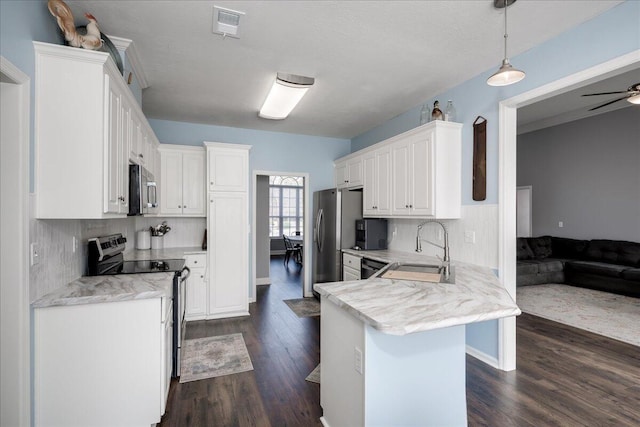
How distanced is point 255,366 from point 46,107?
7.99 feet

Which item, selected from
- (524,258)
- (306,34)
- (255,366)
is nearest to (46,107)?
(306,34)

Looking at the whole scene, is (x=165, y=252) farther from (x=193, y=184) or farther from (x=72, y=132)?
(x=72, y=132)

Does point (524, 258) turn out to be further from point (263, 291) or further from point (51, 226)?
point (51, 226)

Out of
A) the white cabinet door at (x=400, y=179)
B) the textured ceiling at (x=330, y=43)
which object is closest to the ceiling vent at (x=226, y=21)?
the textured ceiling at (x=330, y=43)

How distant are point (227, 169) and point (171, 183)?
79cm

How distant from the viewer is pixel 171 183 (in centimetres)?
434

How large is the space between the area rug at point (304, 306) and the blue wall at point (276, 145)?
1.87 m

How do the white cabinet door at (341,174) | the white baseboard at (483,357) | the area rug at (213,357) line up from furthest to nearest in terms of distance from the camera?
the white cabinet door at (341,174) → the white baseboard at (483,357) → the area rug at (213,357)

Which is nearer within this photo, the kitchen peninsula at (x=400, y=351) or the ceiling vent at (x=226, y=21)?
the kitchen peninsula at (x=400, y=351)

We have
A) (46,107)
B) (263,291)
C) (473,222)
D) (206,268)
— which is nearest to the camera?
(46,107)

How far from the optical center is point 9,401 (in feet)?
5.29

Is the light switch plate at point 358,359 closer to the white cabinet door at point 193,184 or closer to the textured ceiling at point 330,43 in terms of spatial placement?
the textured ceiling at point 330,43

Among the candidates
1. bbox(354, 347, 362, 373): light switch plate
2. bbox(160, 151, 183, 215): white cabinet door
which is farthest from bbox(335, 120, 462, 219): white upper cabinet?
bbox(160, 151, 183, 215): white cabinet door

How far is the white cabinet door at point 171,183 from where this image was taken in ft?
14.0
